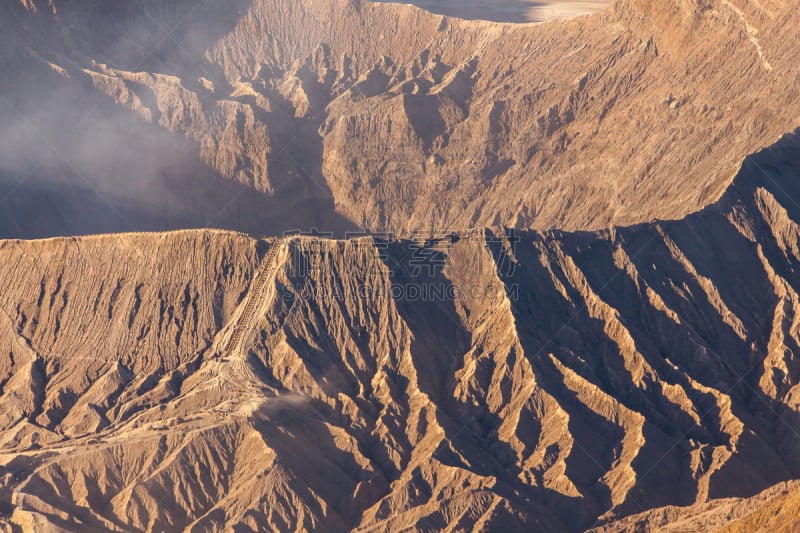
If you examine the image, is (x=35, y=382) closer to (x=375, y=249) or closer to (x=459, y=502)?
(x=375, y=249)

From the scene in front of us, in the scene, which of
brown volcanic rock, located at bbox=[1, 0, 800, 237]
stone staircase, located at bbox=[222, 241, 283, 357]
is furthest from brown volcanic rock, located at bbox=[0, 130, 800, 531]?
brown volcanic rock, located at bbox=[1, 0, 800, 237]

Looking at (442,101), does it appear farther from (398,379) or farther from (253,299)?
(398,379)

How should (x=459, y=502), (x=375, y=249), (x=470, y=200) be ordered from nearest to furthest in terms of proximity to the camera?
(x=459, y=502), (x=375, y=249), (x=470, y=200)

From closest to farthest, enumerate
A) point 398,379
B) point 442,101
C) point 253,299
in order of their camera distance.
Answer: point 398,379 → point 253,299 → point 442,101

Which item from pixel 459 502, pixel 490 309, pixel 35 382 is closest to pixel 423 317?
pixel 490 309

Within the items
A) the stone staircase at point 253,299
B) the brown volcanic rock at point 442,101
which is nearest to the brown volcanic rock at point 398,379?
the stone staircase at point 253,299

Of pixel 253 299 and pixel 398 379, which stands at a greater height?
pixel 253 299

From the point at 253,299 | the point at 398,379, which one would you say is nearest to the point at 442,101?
the point at 253,299

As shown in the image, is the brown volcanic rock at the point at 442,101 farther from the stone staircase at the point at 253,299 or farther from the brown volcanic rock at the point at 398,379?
the stone staircase at the point at 253,299
